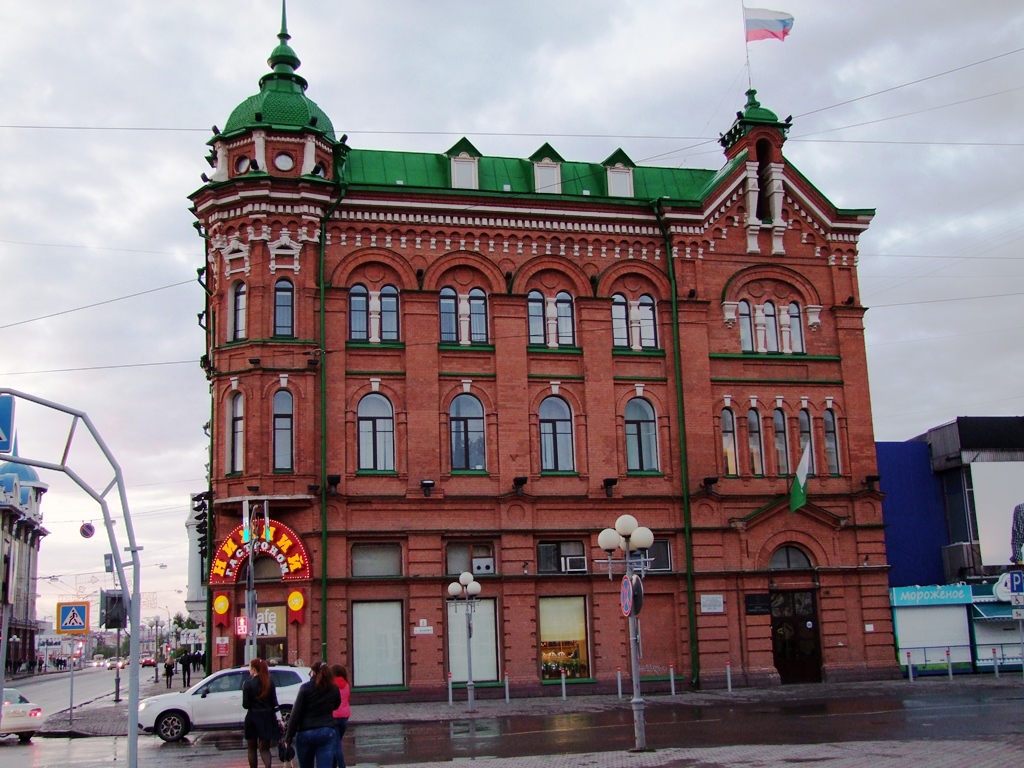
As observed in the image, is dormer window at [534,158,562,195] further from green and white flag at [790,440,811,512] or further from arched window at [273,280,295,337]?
green and white flag at [790,440,811,512]

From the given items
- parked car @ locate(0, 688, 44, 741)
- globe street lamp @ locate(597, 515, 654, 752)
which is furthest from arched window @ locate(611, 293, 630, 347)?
parked car @ locate(0, 688, 44, 741)

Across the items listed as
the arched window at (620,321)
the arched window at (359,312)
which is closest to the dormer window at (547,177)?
the arched window at (620,321)

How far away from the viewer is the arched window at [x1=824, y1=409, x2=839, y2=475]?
38844 millimetres

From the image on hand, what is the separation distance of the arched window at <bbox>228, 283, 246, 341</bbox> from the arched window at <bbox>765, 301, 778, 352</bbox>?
60.5ft

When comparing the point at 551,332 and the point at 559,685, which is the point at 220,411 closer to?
the point at 551,332

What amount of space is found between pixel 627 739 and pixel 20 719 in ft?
53.5

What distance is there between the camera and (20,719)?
28188mm

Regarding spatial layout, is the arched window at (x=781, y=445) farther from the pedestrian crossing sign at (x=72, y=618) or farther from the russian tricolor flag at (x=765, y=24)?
the pedestrian crossing sign at (x=72, y=618)

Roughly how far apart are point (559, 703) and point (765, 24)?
24043 mm

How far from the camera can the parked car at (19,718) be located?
27906 mm

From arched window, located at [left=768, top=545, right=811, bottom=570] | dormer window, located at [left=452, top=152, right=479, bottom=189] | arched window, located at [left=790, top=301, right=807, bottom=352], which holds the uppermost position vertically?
dormer window, located at [left=452, top=152, right=479, bottom=189]

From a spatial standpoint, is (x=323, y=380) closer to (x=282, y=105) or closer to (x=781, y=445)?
(x=282, y=105)

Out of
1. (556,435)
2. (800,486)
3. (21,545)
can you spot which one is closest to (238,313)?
(556,435)

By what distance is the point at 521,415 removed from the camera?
36531mm
